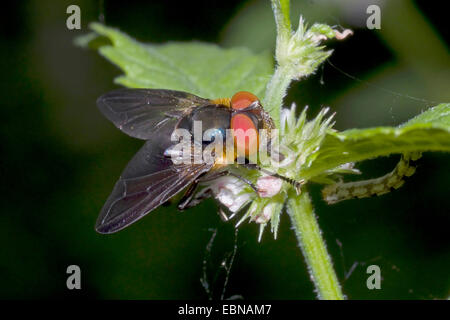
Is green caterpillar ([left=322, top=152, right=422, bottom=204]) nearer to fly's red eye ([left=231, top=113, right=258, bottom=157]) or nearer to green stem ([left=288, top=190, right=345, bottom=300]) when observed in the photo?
green stem ([left=288, top=190, right=345, bottom=300])

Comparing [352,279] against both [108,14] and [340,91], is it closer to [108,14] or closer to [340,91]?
[340,91]

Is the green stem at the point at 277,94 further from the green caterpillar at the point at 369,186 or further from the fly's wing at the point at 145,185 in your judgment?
the green caterpillar at the point at 369,186

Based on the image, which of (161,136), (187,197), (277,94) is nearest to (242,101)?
(277,94)

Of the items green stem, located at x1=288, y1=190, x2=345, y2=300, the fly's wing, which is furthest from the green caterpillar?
the fly's wing

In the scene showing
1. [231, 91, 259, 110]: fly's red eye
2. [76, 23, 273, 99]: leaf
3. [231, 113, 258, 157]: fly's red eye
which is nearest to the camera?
[231, 113, 258, 157]: fly's red eye

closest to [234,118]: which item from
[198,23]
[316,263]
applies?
[316,263]

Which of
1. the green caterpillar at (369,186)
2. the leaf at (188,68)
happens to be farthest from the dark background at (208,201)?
the green caterpillar at (369,186)
